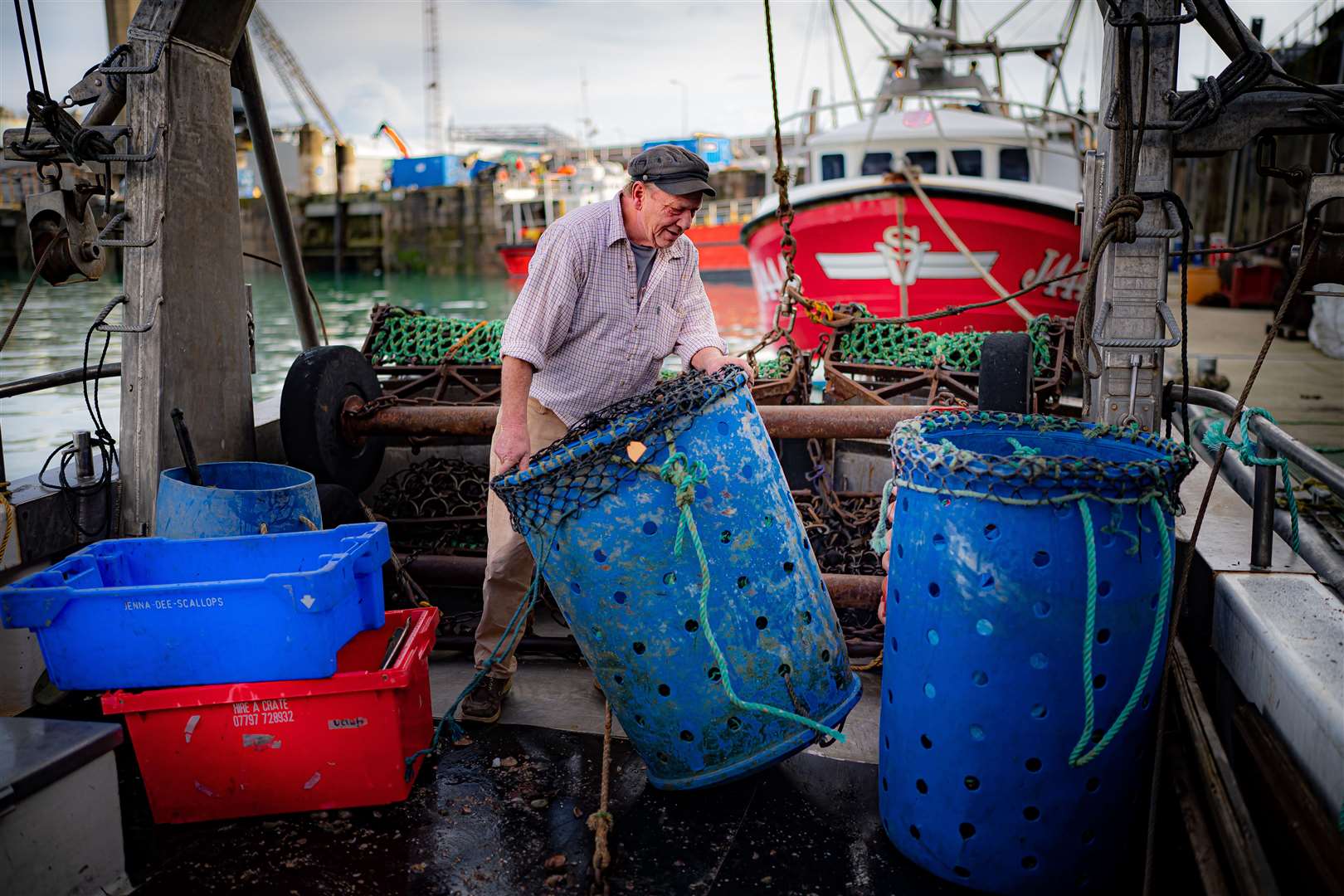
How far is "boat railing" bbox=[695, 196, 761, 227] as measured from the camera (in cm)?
4622

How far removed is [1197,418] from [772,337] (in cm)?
251

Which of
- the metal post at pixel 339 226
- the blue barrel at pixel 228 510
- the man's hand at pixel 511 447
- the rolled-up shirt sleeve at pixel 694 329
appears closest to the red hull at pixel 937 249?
the rolled-up shirt sleeve at pixel 694 329

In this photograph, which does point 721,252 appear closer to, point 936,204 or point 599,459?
point 936,204

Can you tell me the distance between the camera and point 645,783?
329 centimetres

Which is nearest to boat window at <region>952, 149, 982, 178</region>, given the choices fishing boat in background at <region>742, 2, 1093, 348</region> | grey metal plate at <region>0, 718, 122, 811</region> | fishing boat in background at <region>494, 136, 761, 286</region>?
fishing boat in background at <region>742, 2, 1093, 348</region>

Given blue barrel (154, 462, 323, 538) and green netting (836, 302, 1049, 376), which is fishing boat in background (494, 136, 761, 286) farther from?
blue barrel (154, 462, 323, 538)

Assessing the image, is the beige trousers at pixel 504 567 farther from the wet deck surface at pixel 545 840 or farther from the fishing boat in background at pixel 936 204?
the fishing boat in background at pixel 936 204

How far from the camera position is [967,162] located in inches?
541

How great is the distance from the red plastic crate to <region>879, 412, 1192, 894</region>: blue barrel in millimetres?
1548

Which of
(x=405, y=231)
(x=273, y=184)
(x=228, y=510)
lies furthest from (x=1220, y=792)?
(x=405, y=231)

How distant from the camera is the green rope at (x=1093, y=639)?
7.71 feet

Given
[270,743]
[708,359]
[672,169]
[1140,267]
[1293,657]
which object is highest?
[672,169]

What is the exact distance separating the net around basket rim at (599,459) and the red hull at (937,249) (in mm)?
9155

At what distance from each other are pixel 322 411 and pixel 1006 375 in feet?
10.3
